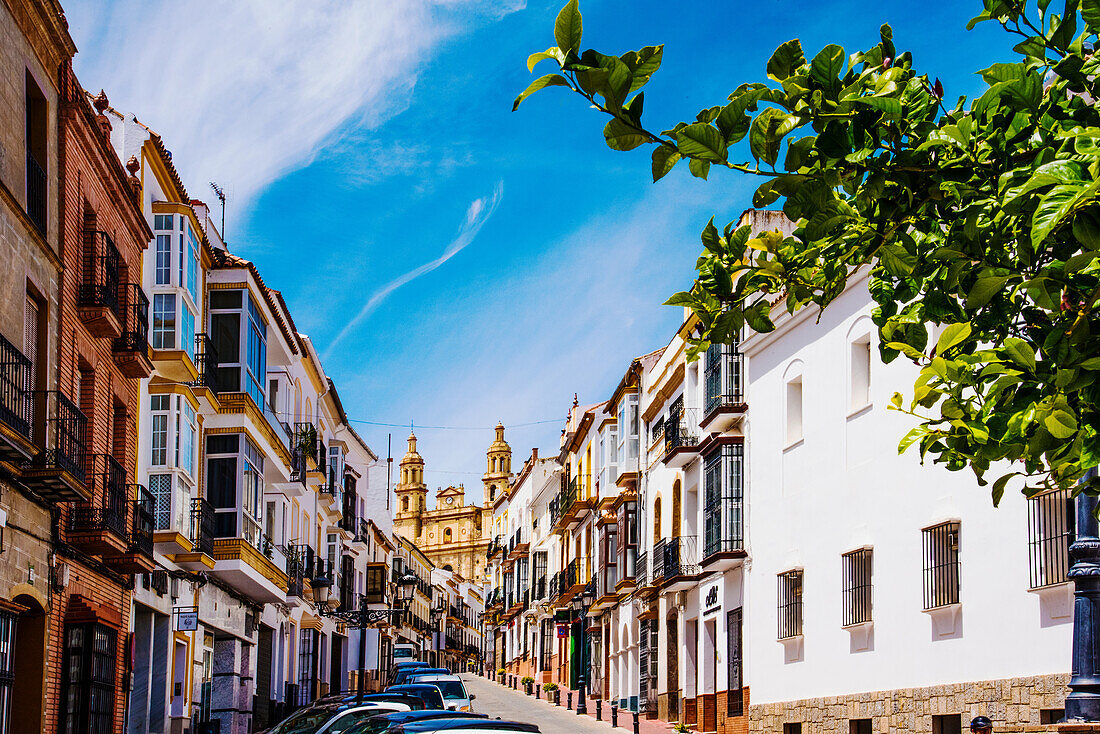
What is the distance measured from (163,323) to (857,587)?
40.1 ft

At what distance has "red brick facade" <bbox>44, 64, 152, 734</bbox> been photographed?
56.1ft

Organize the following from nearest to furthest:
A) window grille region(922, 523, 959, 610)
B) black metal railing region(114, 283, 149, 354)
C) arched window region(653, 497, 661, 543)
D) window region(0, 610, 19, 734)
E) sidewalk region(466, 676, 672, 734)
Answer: window region(0, 610, 19, 734) < window grille region(922, 523, 959, 610) < black metal railing region(114, 283, 149, 354) < sidewalk region(466, 676, 672, 734) < arched window region(653, 497, 661, 543)

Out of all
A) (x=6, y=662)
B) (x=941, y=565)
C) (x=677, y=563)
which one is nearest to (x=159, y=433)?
(x=6, y=662)

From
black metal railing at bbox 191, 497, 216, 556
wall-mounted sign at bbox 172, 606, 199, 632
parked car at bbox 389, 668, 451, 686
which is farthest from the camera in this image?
parked car at bbox 389, 668, 451, 686

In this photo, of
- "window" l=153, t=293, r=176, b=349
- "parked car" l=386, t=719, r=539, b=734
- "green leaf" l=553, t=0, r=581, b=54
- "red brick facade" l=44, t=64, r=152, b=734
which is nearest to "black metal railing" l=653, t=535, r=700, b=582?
"window" l=153, t=293, r=176, b=349

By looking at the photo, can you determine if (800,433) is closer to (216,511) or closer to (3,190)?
(216,511)

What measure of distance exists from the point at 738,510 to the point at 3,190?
53.9 ft

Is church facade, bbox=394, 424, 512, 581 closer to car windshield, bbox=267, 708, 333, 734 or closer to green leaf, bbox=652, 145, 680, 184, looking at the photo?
car windshield, bbox=267, 708, 333, 734

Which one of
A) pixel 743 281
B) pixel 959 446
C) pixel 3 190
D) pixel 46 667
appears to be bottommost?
pixel 46 667

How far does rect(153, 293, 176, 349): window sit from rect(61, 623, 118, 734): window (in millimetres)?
5432

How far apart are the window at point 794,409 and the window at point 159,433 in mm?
11038

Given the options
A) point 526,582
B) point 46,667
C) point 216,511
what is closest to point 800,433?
point 216,511

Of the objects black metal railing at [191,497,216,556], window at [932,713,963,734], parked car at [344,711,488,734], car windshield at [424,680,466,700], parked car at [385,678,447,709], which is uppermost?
black metal railing at [191,497,216,556]

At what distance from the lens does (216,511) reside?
86.6ft
